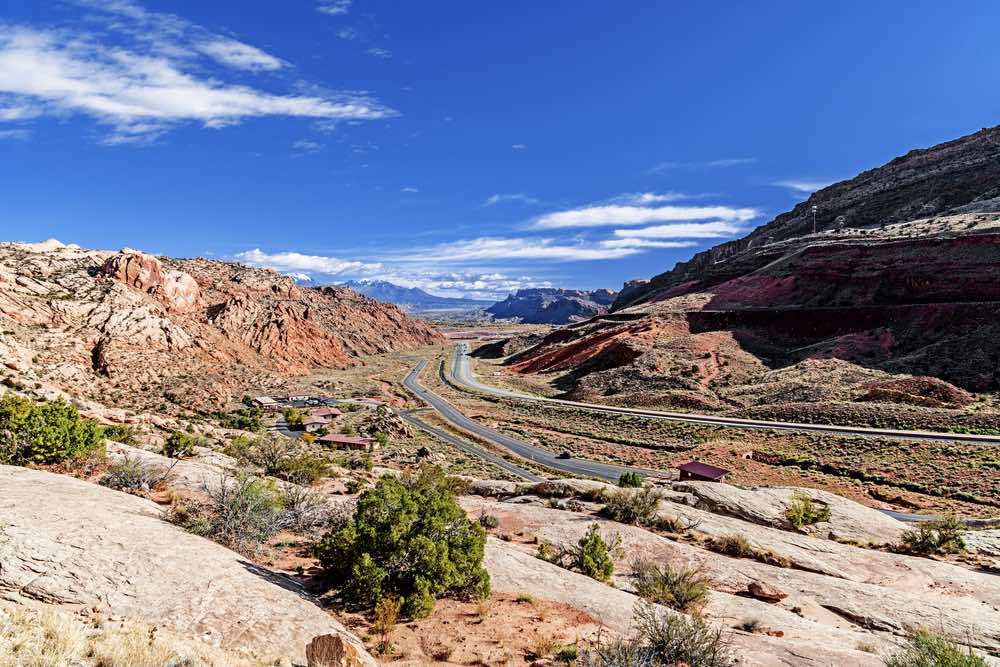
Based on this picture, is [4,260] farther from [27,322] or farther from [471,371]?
[471,371]

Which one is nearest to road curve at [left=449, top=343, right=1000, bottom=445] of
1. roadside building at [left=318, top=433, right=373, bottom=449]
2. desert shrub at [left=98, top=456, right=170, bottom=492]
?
roadside building at [left=318, top=433, right=373, bottom=449]

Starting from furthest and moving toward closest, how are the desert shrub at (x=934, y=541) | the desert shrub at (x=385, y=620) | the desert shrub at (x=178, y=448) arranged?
the desert shrub at (x=178, y=448)
the desert shrub at (x=934, y=541)
the desert shrub at (x=385, y=620)

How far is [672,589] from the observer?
38.9 ft

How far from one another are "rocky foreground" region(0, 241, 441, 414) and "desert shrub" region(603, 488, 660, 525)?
39.3m

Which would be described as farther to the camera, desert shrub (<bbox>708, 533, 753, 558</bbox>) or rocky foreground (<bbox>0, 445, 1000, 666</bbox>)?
desert shrub (<bbox>708, 533, 753, 558</bbox>)

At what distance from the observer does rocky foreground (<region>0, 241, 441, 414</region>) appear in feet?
151

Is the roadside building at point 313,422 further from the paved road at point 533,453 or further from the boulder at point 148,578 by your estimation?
the boulder at point 148,578

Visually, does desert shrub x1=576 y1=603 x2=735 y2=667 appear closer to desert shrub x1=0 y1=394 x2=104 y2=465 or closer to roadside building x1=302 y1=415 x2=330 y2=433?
desert shrub x1=0 y1=394 x2=104 y2=465

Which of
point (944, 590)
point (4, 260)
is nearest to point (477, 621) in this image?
point (944, 590)

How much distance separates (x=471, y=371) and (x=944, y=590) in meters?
98.3

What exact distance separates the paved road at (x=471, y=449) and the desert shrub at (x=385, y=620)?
29.3m

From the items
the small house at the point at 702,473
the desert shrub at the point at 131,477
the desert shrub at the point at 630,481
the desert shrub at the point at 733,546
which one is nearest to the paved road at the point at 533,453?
the small house at the point at 702,473

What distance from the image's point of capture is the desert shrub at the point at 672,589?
37.7ft

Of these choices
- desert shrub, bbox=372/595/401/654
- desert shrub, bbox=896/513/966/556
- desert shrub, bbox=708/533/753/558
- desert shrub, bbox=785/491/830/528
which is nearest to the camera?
desert shrub, bbox=372/595/401/654
